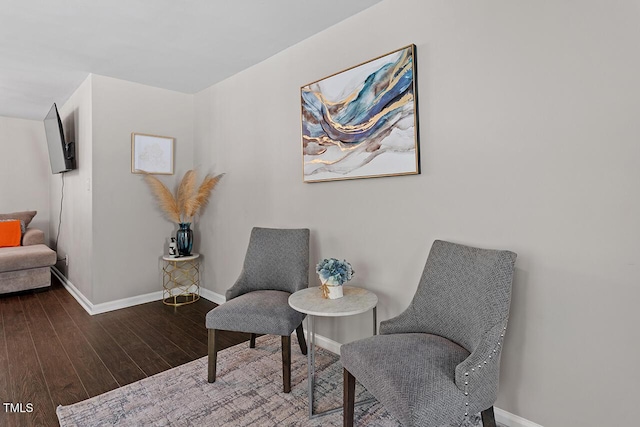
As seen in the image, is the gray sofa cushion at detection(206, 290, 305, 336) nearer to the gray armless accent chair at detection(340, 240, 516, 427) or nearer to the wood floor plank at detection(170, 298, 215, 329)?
the gray armless accent chair at detection(340, 240, 516, 427)

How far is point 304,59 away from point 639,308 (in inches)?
99.4

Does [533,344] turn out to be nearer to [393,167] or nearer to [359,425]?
[359,425]

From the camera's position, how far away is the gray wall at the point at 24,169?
16.9 ft

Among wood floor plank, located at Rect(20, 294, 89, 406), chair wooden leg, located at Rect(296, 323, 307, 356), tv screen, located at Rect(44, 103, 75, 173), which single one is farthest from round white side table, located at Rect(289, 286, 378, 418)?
tv screen, located at Rect(44, 103, 75, 173)

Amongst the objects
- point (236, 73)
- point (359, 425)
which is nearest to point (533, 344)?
point (359, 425)

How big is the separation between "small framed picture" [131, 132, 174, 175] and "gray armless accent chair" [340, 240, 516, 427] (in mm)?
3139

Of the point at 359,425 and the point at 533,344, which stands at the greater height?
the point at 533,344

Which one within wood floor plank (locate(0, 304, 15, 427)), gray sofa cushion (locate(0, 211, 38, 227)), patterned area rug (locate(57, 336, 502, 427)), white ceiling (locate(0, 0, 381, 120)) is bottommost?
patterned area rug (locate(57, 336, 502, 427))

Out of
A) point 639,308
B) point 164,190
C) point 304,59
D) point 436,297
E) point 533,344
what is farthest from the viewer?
point 164,190

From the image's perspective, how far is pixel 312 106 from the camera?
2.60 metres

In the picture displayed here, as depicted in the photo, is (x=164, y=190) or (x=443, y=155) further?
(x=164, y=190)

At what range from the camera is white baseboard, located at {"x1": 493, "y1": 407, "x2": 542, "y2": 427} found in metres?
1.67

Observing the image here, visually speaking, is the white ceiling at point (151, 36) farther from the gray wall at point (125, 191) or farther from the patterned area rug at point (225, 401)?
the patterned area rug at point (225, 401)

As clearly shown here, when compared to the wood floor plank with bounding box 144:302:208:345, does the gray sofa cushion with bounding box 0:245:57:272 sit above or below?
above
